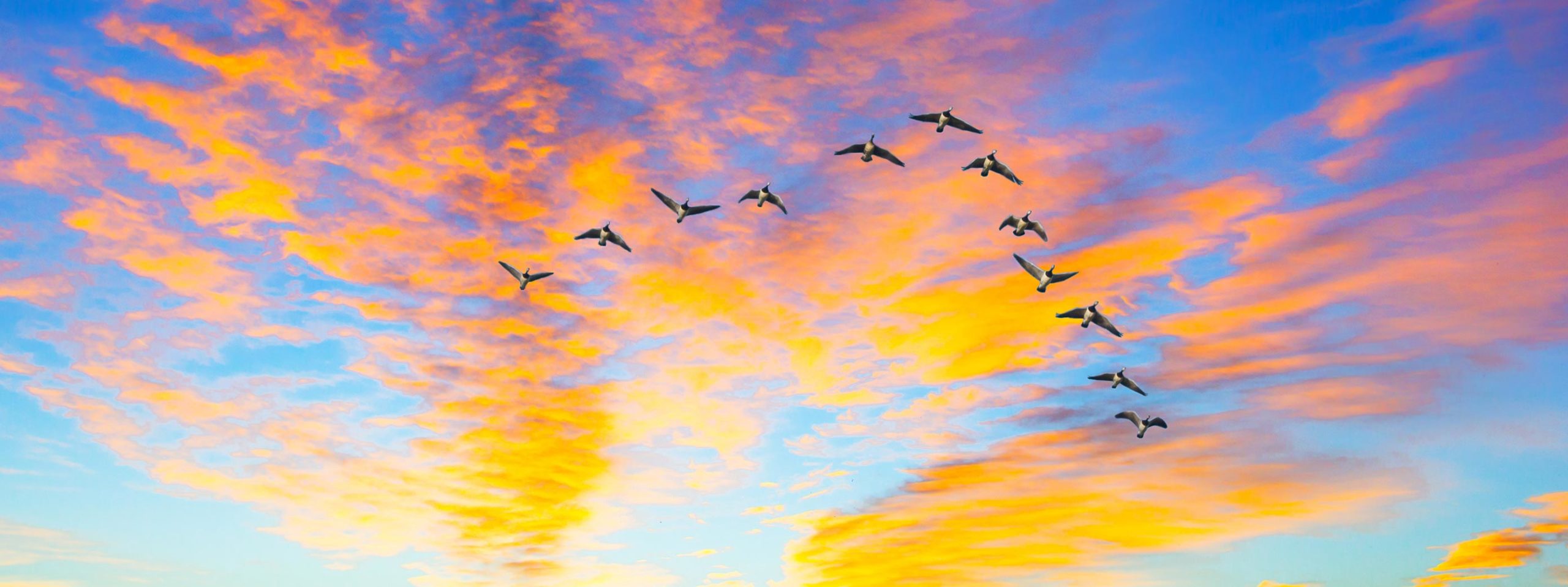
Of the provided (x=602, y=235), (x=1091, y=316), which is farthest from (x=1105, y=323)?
(x=602, y=235)

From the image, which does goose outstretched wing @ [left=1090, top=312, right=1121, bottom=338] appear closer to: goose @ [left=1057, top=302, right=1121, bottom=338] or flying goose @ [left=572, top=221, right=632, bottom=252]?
goose @ [left=1057, top=302, right=1121, bottom=338]

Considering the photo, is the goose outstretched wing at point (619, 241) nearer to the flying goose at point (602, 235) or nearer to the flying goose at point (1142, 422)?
the flying goose at point (602, 235)

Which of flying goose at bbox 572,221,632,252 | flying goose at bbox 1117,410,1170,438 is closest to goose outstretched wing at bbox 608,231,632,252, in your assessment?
flying goose at bbox 572,221,632,252

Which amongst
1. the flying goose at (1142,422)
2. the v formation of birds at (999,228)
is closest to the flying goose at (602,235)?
the v formation of birds at (999,228)

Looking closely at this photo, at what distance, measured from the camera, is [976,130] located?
87188mm

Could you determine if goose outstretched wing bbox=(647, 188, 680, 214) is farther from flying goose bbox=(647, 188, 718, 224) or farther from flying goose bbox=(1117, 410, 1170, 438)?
flying goose bbox=(1117, 410, 1170, 438)

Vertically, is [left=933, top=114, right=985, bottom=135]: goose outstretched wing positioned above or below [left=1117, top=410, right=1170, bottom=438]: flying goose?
above

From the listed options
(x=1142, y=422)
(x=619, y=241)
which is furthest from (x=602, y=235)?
(x=1142, y=422)

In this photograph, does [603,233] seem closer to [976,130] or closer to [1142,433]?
[976,130]

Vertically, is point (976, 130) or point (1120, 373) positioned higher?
point (976, 130)

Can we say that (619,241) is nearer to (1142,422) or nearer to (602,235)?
(602,235)

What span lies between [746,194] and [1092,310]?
30.8 m

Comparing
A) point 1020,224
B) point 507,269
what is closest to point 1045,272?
point 1020,224

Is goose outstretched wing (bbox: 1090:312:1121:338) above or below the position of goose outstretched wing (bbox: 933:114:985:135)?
below
